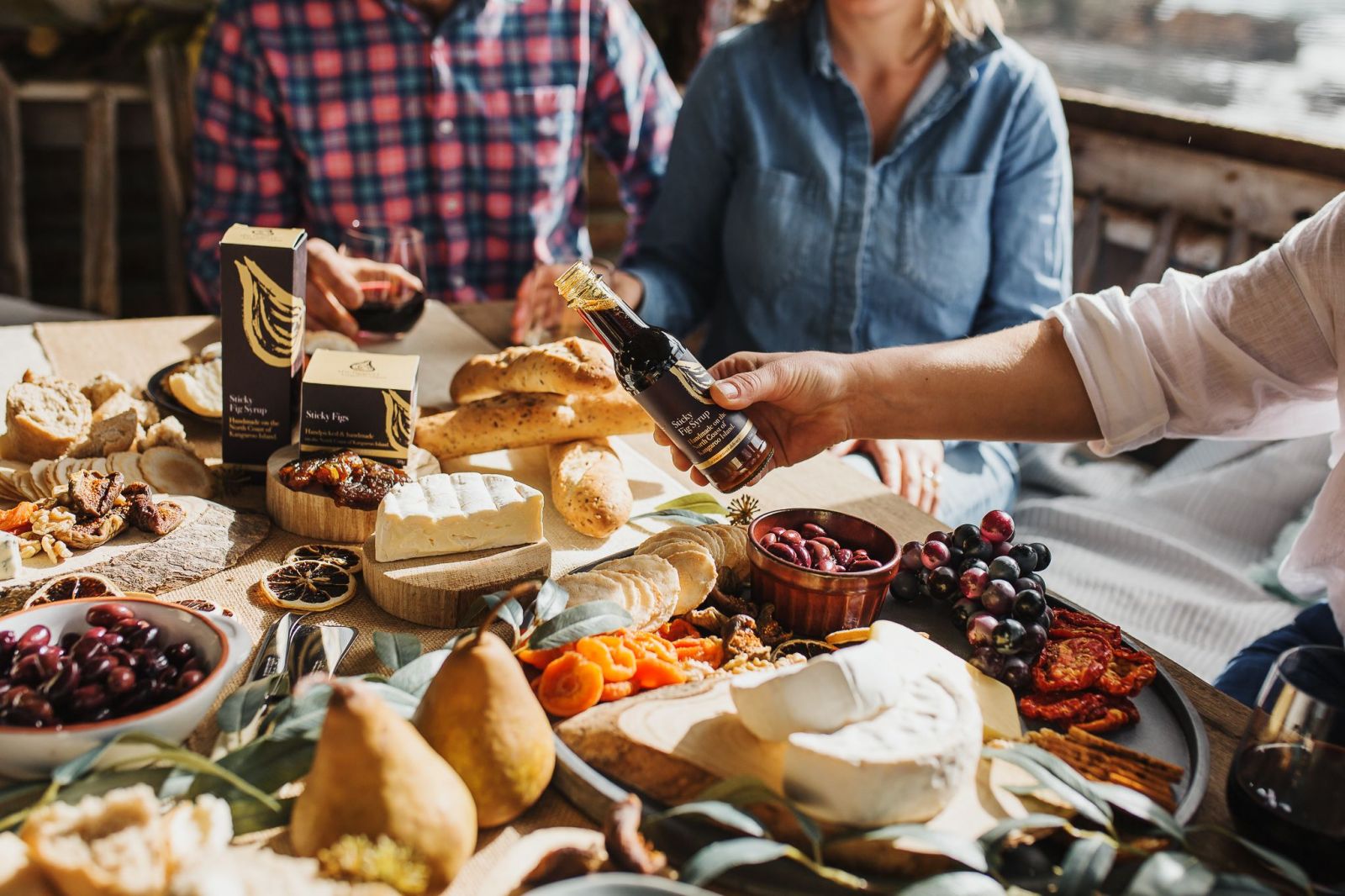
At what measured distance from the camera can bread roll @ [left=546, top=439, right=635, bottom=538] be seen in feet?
4.43

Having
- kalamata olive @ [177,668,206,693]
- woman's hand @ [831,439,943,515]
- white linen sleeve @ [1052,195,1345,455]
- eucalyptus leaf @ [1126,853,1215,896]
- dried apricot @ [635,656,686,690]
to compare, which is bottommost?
woman's hand @ [831,439,943,515]

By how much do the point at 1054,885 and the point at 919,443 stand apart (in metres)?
1.21

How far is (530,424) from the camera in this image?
1.51m

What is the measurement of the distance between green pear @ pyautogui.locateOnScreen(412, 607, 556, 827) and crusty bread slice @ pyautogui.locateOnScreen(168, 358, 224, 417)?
2.89ft

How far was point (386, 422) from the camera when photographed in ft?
4.43

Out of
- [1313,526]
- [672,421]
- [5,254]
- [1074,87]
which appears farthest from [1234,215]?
[5,254]

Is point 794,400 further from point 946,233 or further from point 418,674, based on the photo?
point 946,233

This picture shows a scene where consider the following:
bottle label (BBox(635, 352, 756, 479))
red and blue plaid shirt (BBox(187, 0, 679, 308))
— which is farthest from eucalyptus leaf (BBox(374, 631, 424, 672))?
red and blue plaid shirt (BBox(187, 0, 679, 308))

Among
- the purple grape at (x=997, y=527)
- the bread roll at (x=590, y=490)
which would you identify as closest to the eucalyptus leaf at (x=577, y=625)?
the bread roll at (x=590, y=490)

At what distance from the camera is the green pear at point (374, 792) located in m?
0.75

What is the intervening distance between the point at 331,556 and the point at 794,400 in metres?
0.61

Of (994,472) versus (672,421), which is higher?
(672,421)

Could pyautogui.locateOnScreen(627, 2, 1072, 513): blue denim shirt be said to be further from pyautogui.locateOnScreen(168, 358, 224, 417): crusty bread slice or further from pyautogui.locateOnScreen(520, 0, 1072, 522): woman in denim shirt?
pyautogui.locateOnScreen(168, 358, 224, 417): crusty bread slice

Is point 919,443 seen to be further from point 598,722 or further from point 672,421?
point 598,722
